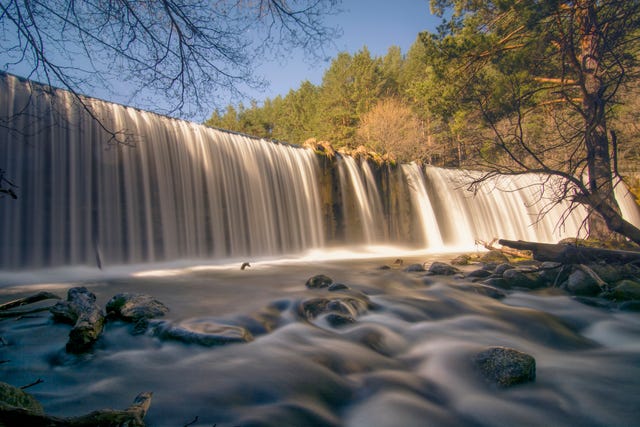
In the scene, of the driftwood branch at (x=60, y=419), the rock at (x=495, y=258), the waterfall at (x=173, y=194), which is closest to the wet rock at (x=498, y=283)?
the waterfall at (x=173, y=194)

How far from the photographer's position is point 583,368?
2877mm

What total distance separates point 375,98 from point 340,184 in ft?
82.3

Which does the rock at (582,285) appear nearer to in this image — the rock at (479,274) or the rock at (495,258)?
the rock at (479,274)

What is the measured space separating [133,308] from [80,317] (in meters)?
0.53

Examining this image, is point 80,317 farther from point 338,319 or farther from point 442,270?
point 442,270

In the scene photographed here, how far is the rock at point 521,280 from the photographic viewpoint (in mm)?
5733

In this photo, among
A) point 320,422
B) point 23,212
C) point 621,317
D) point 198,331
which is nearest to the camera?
point 320,422

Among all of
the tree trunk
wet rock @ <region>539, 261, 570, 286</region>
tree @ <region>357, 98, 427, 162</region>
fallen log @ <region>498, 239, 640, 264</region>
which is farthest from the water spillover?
tree @ <region>357, 98, 427, 162</region>

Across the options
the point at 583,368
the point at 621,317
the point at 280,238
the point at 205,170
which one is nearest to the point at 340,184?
the point at 280,238

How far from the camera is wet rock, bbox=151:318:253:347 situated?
10.2ft

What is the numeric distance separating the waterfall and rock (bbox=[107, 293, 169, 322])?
69.5 inches

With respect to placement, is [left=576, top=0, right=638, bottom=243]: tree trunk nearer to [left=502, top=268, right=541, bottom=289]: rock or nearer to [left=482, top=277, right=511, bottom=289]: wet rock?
[left=502, top=268, right=541, bottom=289]: rock

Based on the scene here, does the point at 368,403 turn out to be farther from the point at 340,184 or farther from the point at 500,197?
the point at 500,197

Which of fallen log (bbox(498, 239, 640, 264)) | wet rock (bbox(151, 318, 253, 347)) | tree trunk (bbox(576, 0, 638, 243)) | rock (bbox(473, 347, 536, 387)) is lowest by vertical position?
rock (bbox(473, 347, 536, 387))
